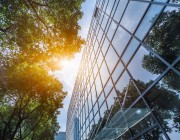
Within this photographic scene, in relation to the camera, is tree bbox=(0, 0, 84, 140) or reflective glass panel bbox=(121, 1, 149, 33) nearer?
reflective glass panel bbox=(121, 1, 149, 33)

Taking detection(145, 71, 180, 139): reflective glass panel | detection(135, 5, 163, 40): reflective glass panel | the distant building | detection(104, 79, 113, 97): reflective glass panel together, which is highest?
the distant building

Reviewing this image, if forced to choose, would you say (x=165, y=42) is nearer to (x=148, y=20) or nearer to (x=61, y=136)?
(x=148, y=20)

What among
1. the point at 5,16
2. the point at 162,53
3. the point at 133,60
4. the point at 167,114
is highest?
the point at 5,16

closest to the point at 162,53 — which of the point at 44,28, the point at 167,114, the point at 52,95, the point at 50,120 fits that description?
the point at 167,114

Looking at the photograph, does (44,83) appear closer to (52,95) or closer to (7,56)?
(52,95)

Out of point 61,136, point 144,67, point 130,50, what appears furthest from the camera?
point 61,136

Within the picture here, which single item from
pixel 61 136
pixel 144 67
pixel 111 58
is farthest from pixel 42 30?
pixel 61 136

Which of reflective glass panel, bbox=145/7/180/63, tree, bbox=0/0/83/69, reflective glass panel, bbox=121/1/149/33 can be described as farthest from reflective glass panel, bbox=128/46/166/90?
tree, bbox=0/0/83/69

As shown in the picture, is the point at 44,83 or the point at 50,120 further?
the point at 50,120

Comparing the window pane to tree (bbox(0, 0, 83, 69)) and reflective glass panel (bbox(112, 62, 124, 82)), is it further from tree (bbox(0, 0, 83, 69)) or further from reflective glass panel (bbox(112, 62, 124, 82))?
tree (bbox(0, 0, 83, 69))

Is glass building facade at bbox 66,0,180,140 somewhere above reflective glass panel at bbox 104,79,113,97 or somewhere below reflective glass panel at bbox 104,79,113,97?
below

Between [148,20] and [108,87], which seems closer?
[148,20]

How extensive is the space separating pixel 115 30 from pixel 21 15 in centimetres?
A: 579

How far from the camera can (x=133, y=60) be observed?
7949 mm
